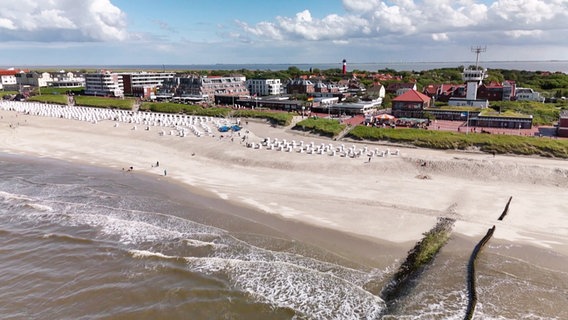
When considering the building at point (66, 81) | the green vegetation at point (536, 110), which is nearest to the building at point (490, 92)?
the green vegetation at point (536, 110)

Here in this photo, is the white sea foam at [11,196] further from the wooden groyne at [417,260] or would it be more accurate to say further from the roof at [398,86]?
the roof at [398,86]

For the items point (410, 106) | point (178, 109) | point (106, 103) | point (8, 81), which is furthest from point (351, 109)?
point (8, 81)

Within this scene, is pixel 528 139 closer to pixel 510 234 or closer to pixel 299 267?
pixel 510 234

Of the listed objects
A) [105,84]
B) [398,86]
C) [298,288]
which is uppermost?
[105,84]

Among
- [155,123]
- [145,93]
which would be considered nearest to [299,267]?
[155,123]

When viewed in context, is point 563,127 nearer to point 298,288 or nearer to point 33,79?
point 298,288

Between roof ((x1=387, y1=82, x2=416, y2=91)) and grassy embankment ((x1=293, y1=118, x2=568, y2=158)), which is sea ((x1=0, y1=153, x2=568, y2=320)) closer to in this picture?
grassy embankment ((x1=293, y1=118, x2=568, y2=158))

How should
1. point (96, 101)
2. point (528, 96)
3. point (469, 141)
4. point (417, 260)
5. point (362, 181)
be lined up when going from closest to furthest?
point (417, 260)
point (362, 181)
point (469, 141)
point (528, 96)
point (96, 101)
